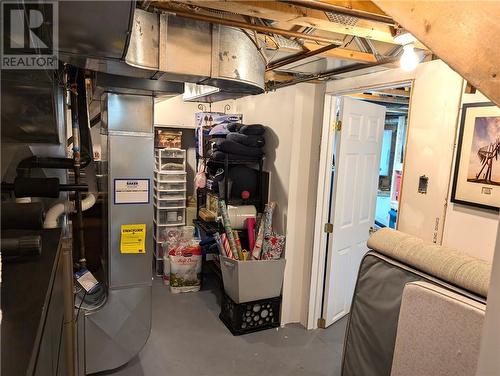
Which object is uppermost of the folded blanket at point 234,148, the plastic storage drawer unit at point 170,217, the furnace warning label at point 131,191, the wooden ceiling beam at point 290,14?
the wooden ceiling beam at point 290,14

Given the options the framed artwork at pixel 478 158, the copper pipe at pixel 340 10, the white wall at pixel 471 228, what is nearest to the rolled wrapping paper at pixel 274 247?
the white wall at pixel 471 228

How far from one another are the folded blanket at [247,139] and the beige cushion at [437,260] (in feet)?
6.02

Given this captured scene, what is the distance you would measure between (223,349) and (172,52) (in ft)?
7.58

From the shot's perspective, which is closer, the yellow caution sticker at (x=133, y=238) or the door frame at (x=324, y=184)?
the yellow caution sticker at (x=133, y=238)

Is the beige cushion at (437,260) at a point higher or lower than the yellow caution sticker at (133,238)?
higher

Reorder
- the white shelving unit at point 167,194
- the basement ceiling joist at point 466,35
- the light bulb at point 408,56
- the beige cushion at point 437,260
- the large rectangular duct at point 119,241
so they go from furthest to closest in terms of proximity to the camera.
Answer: the white shelving unit at point 167,194 < the large rectangular duct at point 119,241 < the light bulb at point 408,56 < the beige cushion at point 437,260 < the basement ceiling joist at point 466,35

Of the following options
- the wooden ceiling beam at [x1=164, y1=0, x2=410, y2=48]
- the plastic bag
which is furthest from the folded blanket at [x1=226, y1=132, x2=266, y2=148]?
the wooden ceiling beam at [x1=164, y1=0, x2=410, y2=48]

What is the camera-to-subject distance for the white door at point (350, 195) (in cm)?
290

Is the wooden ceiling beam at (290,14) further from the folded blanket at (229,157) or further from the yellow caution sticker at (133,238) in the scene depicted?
the folded blanket at (229,157)

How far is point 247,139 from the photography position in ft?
11.0

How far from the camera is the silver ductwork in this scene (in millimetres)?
1184

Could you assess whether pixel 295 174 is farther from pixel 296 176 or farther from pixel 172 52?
pixel 172 52

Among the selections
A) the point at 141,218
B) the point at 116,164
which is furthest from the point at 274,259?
the point at 116,164

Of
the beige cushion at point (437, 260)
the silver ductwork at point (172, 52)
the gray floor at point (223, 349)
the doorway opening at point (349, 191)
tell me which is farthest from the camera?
the doorway opening at point (349, 191)
